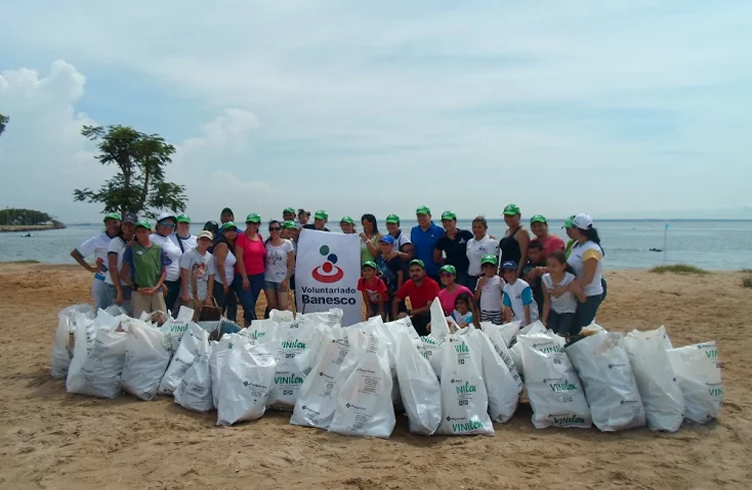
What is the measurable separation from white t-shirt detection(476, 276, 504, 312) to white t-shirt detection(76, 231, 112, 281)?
12.3 feet

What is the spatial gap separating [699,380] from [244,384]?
10.2ft

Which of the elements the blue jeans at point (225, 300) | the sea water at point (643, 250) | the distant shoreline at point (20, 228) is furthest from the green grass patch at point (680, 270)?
the distant shoreline at point (20, 228)

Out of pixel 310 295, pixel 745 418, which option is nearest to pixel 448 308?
pixel 310 295

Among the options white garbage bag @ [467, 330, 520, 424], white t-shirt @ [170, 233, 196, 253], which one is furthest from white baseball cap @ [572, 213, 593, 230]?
white t-shirt @ [170, 233, 196, 253]

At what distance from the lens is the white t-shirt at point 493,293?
531cm

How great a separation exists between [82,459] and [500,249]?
4.03m

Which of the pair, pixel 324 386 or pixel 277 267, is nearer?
pixel 324 386

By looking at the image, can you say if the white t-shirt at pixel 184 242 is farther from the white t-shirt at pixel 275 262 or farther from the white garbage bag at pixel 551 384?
the white garbage bag at pixel 551 384

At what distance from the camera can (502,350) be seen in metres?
4.02

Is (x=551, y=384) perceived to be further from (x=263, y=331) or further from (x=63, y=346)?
(x=63, y=346)

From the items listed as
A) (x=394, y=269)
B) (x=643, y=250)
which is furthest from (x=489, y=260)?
(x=643, y=250)

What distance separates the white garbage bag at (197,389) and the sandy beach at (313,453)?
7 centimetres

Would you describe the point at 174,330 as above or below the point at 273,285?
below

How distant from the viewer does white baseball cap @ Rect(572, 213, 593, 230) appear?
467 cm
